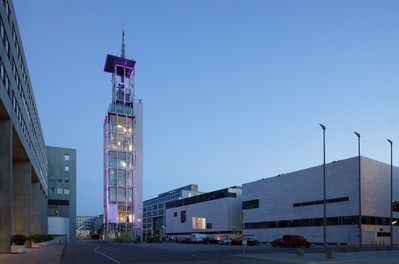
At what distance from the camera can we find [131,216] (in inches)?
5330

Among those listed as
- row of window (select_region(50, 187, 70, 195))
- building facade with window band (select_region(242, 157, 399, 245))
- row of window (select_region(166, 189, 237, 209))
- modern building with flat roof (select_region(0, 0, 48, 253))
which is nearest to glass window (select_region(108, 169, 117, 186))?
row of window (select_region(50, 187, 70, 195))

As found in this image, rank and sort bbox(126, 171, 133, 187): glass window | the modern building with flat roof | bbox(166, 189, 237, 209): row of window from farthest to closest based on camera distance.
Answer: bbox(126, 171, 133, 187): glass window, bbox(166, 189, 237, 209): row of window, the modern building with flat roof

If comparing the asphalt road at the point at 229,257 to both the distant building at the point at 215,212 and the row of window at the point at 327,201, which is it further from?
the distant building at the point at 215,212

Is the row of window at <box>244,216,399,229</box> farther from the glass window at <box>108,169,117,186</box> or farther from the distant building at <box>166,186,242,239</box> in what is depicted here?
the glass window at <box>108,169,117,186</box>

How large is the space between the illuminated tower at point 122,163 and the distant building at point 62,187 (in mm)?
10231

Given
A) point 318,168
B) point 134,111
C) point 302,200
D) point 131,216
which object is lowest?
point 131,216

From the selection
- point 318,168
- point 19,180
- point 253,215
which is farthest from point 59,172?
point 318,168

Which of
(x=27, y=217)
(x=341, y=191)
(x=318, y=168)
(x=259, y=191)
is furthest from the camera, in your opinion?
(x=259, y=191)

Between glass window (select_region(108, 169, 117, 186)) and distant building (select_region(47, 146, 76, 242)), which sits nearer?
distant building (select_region(47, 146, 76, 242))

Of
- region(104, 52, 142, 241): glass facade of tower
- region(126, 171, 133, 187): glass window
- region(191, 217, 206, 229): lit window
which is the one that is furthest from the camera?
region(126, 171, 133, 187): glass window

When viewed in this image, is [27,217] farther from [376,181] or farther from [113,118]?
[113,118]

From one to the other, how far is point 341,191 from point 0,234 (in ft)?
175

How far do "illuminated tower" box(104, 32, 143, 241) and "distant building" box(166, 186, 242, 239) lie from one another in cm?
1546

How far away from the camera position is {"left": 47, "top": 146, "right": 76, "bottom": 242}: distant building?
4963 inches
